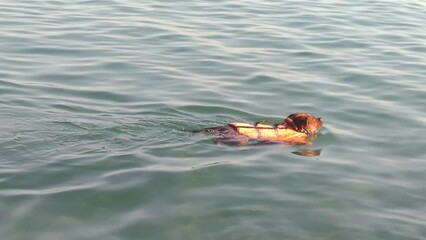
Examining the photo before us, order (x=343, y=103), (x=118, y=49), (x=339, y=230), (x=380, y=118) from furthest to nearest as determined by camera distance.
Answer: (x=118, y=49), (x=343, y=103), (x=380, y=118), (x=339, y=230)

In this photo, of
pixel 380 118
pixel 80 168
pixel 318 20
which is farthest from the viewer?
pixel 318 20

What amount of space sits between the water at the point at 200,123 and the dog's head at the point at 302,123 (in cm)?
30

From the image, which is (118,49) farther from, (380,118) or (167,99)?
(380,118)

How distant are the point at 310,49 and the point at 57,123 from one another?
7.17 meters

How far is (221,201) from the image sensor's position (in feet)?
24.9

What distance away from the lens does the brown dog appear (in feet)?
29.6

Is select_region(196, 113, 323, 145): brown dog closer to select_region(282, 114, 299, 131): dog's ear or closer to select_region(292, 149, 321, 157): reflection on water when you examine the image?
select_region(282, 114, 299, 131): dog's ear

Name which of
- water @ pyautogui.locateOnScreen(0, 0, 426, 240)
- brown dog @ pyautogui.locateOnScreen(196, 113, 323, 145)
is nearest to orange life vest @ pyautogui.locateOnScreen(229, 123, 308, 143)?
brown dog @ pyautogui.locateOnScreen(196, 113, 323, 145)

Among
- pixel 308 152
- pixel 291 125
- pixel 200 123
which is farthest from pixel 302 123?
pixel 200 123

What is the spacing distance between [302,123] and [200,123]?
5.57 ft

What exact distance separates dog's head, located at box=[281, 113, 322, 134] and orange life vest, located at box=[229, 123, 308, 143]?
67 millimetres

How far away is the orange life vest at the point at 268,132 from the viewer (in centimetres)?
898

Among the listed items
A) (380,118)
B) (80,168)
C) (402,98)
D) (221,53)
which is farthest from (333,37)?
(80,168)

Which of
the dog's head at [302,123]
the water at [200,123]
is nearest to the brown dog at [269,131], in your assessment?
the dog's head at [302,123]
